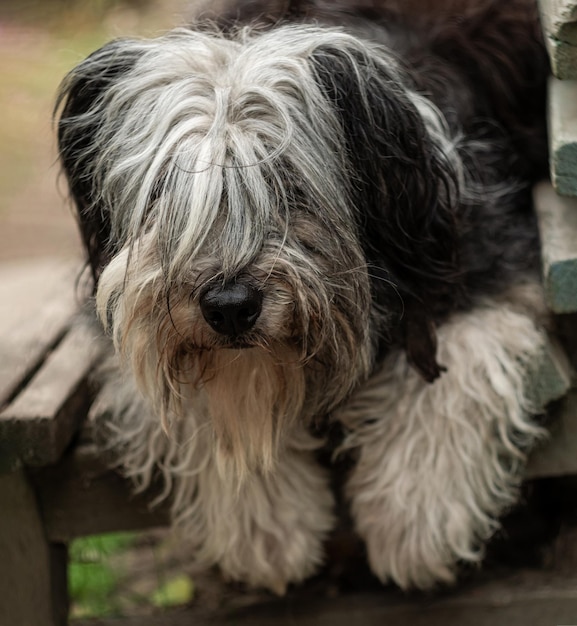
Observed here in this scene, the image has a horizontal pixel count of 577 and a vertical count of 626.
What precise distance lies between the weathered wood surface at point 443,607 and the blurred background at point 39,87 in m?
1.01

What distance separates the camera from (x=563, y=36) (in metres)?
1.77

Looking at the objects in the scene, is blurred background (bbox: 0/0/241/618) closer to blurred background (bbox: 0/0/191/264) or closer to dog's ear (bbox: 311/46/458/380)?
blurred background (bbox: 0/0/191/264)

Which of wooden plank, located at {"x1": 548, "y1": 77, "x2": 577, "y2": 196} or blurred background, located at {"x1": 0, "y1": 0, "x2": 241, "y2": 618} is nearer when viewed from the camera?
wooden plank, located at {"x1": 548, "y1": 77, "x2": 577, "y2": 196}

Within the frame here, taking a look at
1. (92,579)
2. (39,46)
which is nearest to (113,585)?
(92,579)

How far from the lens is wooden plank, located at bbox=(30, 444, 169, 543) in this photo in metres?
2.22

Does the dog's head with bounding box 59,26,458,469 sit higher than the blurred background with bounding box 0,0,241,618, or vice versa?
the dog's head with bounding box 59,26,458,469

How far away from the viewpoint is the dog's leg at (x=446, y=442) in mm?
2078

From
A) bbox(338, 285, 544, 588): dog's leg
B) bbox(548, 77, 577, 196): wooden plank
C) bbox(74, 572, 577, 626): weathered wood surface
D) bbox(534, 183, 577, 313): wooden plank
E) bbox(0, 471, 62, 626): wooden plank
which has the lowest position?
bbox(74, 572, 577, 626): weathered wood surface

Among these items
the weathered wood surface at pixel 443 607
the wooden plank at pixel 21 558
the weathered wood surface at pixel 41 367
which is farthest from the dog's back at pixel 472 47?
the wooden plank at pixel 21 558

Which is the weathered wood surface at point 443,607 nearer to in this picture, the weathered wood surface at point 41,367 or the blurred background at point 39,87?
the weathered wood surface at point 41,367

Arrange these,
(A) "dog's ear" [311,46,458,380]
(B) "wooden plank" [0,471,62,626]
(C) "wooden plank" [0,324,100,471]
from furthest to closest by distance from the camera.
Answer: (B) "wooden plank" [0,471,62,626], (C) "wooden plank" [0,324,100,471], (A) "dog's ear" [311,46,458,380]

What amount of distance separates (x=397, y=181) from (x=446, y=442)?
0.56 m

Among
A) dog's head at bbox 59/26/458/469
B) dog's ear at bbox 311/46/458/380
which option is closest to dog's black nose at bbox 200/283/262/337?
dog's head at bbox 59/26/458/469

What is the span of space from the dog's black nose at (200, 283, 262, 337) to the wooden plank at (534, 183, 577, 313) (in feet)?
1.98
